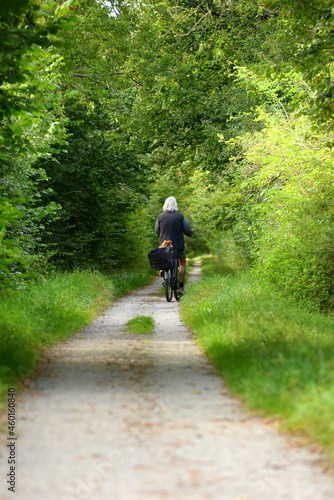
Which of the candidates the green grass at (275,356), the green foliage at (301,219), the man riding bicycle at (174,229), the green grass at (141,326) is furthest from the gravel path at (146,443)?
the man riding bicycle at (174,229)

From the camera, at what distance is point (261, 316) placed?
9.20 m

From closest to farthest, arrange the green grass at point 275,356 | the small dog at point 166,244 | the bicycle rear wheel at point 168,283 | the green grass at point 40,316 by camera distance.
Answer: the green grass at point 275,356, the green grass at point 40,316, the bicycle rear wheel at point 168,283, the small dog at point 166,244

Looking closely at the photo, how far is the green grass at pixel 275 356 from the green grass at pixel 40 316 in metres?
2.00

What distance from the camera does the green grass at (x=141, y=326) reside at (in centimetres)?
964

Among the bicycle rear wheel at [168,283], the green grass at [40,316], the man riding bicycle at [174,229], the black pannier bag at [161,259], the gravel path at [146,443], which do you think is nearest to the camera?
the gravel path at [146,443]

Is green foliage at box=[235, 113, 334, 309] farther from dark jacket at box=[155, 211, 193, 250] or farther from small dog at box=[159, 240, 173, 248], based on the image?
small dog at box=[159, 240, 173, 248]

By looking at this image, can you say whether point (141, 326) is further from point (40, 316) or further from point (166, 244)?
point (166, 244)

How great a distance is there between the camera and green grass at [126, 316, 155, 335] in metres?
9.64

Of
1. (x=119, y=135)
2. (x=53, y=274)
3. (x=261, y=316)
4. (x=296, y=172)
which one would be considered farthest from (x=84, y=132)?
(x=261, y=316)

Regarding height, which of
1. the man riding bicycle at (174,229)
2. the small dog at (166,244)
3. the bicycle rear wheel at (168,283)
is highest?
the man riding bicycle at (174,229)

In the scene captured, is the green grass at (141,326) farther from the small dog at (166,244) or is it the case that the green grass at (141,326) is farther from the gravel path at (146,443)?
the small dog at (166,244)

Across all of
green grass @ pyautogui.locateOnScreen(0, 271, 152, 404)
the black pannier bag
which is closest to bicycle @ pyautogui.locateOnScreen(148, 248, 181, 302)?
the black pannier bag

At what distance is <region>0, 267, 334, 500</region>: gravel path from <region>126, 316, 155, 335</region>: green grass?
2.77 m

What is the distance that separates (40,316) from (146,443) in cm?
529
